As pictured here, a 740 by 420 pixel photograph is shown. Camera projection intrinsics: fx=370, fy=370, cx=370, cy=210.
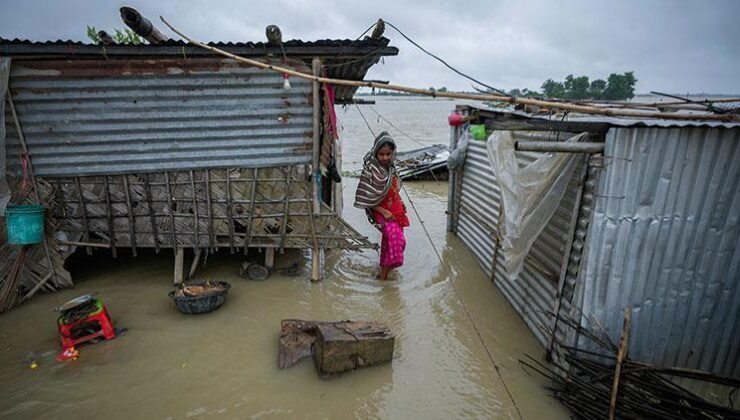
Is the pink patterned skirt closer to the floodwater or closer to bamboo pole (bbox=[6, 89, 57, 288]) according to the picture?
the floodwater

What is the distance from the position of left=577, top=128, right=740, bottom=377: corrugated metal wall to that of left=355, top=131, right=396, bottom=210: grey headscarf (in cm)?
299

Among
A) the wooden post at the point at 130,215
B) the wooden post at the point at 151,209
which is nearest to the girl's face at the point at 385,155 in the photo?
the wooden post at the point at 151,209

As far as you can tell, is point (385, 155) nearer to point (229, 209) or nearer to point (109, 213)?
point (229, 209)

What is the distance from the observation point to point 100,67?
5.13 m

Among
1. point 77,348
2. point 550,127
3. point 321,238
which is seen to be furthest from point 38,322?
point 550,127

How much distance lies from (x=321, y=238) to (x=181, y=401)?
2.97 metres

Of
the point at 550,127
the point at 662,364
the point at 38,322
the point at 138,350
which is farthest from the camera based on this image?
the point at 38,322

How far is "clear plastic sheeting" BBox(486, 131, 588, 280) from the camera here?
12.9ft

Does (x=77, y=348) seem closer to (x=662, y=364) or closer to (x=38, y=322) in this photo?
(x=38, y=322)

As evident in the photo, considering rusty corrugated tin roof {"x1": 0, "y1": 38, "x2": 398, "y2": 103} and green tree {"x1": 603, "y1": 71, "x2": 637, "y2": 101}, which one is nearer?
rusty corrugated tin roof {"x1": 0, "y1": 38, "x2": 398, "y2": 103}

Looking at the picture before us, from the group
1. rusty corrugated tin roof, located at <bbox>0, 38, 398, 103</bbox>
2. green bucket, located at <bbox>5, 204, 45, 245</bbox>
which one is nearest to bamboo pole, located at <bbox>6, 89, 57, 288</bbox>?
green bucket, located at <bbox>5, 204, 45, 245</bbox>

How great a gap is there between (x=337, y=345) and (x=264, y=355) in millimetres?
1048

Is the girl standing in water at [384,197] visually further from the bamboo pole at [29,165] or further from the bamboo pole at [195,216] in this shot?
the bamboo pole at [29,165]

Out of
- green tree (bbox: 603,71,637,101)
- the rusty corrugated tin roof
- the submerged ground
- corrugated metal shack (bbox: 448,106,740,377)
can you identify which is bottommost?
the submerged ground
